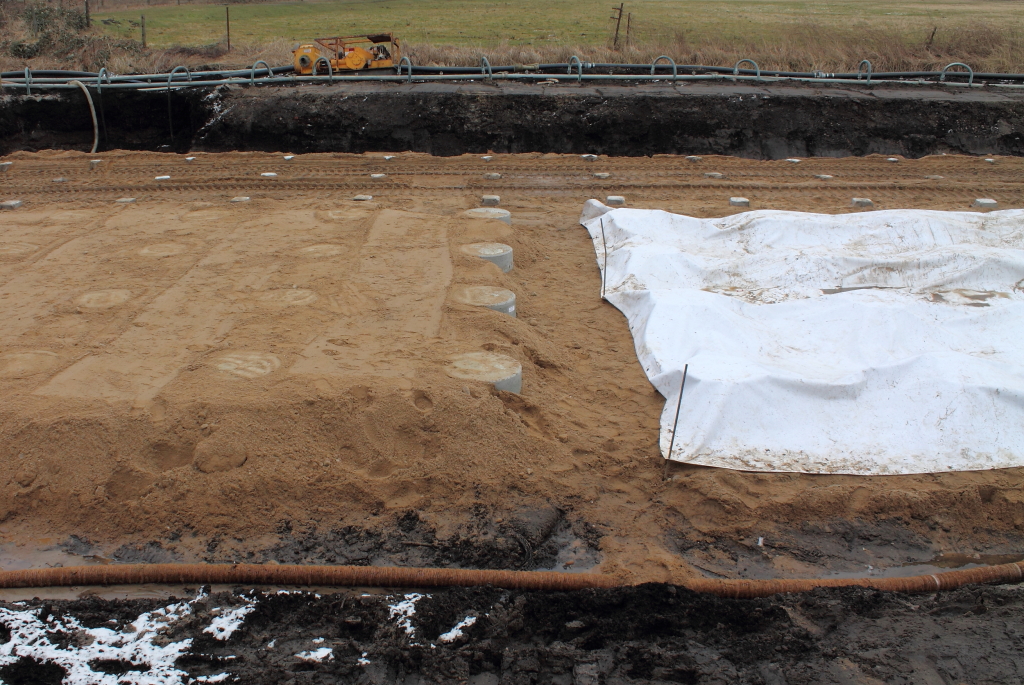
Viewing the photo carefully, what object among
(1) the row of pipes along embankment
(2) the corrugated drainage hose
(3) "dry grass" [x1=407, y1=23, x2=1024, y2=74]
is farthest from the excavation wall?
(3) "dry grass" [x1=407, y1=23, x2=1024, y2=74]

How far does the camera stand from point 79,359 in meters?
4.20

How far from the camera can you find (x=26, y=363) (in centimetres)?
415

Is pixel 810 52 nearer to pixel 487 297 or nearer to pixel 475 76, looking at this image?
pixel 475 76

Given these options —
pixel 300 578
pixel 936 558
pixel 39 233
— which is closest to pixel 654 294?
pixel 936 558

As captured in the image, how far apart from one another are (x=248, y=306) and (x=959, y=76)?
13.5 m

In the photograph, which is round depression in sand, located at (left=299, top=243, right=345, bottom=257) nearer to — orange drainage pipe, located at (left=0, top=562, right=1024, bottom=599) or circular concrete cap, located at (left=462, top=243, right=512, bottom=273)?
circular concrete cap, located at (left=462, top=243, right=512, bottom=273)

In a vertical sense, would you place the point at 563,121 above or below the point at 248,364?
above

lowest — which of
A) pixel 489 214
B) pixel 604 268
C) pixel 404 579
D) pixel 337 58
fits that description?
pixel 404 579

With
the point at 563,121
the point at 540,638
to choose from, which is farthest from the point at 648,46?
the point at 540,638

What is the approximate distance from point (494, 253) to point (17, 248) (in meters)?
3.99

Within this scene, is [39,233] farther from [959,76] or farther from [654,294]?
[959,76]

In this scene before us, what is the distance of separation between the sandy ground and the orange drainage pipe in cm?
24

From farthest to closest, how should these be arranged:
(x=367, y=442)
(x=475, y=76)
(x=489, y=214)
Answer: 1. (x=475, y=76)
2. (x=489, y=214)
3. (x=367, y=442)

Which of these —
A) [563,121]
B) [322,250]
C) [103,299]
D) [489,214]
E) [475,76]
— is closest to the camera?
[103,299]
